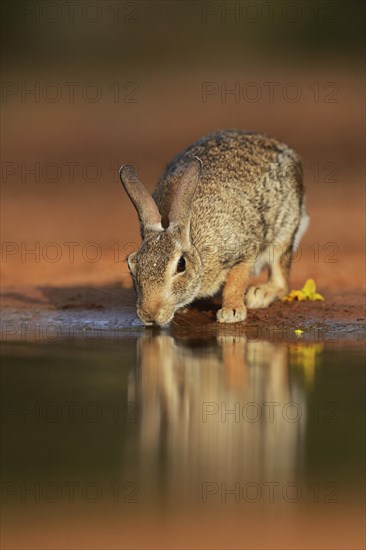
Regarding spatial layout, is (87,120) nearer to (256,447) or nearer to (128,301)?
(128,301)

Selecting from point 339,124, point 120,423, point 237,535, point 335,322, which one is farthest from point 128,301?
point 339,124

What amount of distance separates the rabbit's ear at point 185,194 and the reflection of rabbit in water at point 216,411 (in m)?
1.01

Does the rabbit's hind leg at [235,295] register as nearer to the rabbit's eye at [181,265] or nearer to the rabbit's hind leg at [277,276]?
the rabbit's hind leg at [277,276]

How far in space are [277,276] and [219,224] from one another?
3.92 feet

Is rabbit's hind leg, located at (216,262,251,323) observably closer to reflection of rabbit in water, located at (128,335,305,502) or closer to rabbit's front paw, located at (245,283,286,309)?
rabbit's front paw, located at (245,283,286,309)

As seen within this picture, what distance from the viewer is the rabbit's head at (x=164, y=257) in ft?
33.9

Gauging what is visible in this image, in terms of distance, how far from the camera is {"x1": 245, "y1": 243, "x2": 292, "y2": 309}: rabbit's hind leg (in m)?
12.3

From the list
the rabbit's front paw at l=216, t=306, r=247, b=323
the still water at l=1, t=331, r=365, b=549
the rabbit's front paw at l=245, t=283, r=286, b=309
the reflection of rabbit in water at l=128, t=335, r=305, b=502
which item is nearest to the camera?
the still water at l=1, t=331, r=365, b=549

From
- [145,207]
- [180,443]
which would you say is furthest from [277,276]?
[180,443]

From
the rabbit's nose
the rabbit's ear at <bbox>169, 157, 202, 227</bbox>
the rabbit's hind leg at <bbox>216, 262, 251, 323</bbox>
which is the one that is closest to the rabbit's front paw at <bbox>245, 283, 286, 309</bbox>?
the rabbit's hind leg at <bbox>216, 262, 251, 323</bbox>

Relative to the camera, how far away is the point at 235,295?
37.9ft

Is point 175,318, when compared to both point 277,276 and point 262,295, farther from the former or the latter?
point 277,276

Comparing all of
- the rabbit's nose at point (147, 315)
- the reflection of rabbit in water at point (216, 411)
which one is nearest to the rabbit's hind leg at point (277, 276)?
the reflection of rabbit in water at point (216, 411)

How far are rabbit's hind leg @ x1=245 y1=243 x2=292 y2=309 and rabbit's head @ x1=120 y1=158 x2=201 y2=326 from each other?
1.44 m
